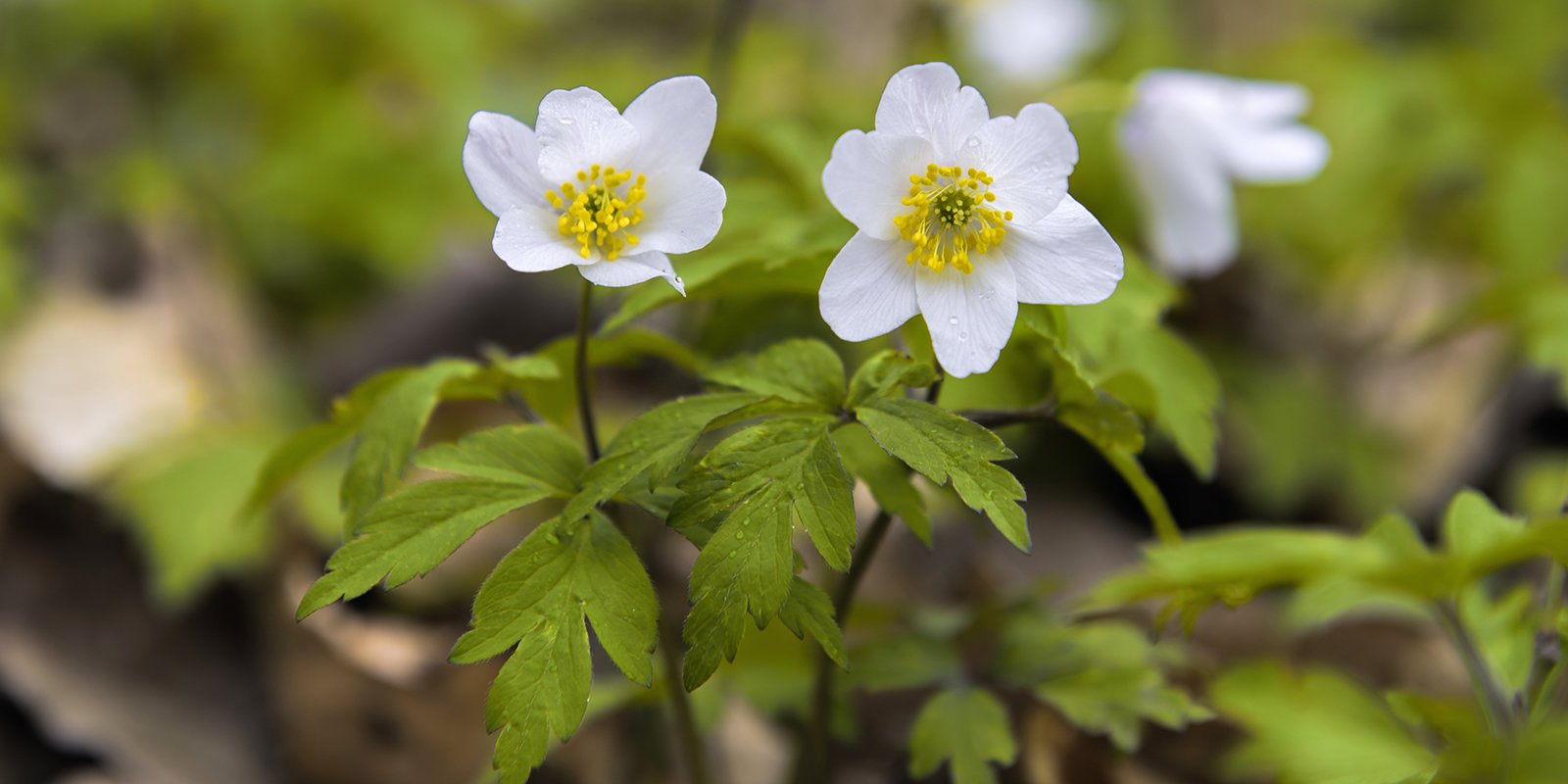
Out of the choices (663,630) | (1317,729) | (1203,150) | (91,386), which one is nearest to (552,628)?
(663,630)

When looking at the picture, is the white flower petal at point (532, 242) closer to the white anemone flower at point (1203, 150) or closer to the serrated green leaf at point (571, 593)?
the serrated green leaf at point (571, 593)

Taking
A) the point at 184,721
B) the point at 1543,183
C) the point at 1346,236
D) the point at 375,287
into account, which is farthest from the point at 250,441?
the point at 1543,183

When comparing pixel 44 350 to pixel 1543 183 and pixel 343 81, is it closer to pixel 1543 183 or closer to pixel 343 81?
pixel 343 81

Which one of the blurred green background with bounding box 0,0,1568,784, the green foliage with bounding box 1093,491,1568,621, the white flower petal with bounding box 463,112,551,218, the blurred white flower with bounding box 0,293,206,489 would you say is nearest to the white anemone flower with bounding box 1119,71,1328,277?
the blurred green background with bounding box 0,0,1568,784

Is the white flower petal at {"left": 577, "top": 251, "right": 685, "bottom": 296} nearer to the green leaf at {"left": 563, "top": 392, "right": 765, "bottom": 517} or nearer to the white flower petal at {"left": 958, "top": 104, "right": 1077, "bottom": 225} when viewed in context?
the green leaf at {"left": 563, "top": 392, "right": 765, "bottom": 517}

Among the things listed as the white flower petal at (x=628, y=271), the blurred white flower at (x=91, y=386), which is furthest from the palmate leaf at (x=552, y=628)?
the blurred white flower at (x=91, y=386)

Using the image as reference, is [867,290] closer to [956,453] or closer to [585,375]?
[956,453]
